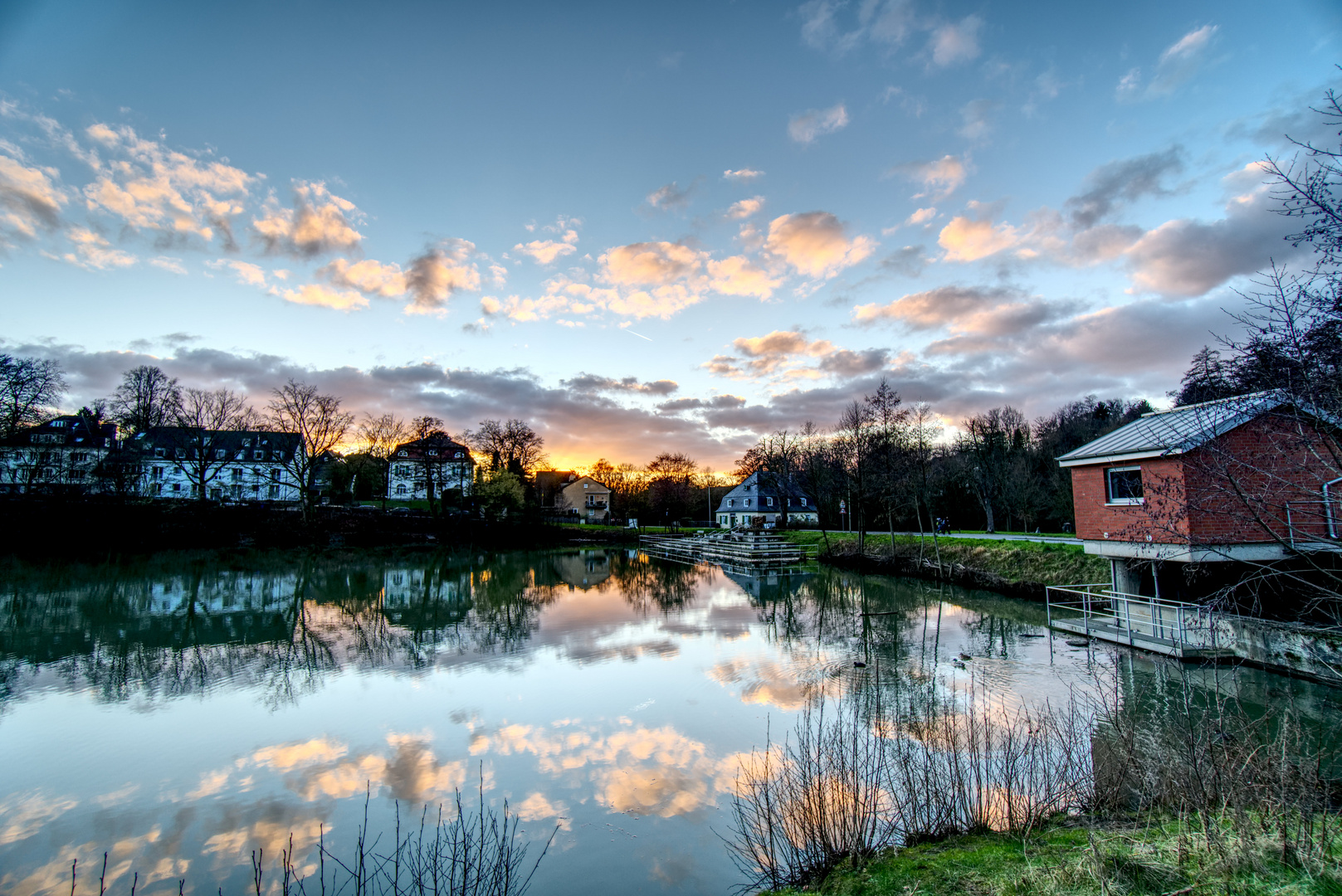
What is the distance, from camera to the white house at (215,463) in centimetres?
4334

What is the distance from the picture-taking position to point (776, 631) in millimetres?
17281

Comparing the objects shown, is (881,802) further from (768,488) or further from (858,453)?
(768,488)

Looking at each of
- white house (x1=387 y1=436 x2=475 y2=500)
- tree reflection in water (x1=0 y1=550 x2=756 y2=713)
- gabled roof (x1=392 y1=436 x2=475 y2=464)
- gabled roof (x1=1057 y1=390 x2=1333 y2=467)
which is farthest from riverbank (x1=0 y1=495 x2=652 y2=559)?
gabled roof (x1=1057 y1=390 x2=1333 y2=467)

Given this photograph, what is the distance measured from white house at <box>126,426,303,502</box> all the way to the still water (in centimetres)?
2247

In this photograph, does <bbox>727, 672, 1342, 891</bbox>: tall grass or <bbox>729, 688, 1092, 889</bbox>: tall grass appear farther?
<bbox>729, 688, 1092, 889</bbox>: tall grass

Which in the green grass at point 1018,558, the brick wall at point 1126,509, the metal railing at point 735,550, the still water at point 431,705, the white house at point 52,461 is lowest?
the still water at point 431,705

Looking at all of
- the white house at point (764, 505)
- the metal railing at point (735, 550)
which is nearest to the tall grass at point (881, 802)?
the metal railing at point (735, 550)

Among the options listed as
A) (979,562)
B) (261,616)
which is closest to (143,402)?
(261,616)

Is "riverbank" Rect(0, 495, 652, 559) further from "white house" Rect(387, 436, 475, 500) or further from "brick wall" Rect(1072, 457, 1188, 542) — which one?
"brick wall" Rect(1072, 457, 1188, 542)

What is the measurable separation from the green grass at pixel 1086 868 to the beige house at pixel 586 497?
70.9 meters

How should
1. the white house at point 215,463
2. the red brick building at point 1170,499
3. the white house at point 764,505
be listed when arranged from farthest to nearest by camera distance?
the white house at point 764,505, the white house at point 215,463, the red brick building at point 1170,499

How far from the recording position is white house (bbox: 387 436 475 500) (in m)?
50.3

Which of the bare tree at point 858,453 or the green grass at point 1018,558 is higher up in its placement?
the bare tree at point 858,453

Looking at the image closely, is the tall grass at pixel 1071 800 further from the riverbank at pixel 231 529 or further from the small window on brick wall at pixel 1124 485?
the riverbank at pixel 231 529
